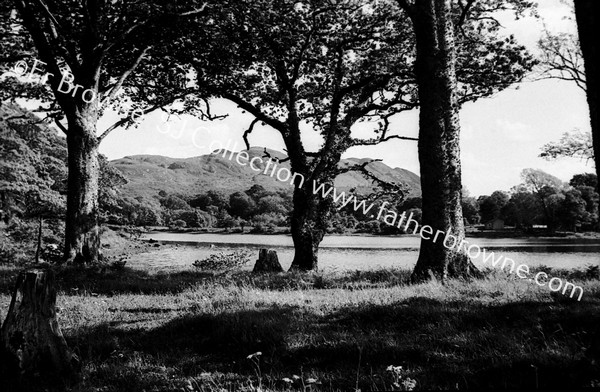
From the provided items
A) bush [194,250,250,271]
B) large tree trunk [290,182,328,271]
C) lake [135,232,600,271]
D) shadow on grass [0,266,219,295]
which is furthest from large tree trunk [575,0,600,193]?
bush [194,250,250,271]

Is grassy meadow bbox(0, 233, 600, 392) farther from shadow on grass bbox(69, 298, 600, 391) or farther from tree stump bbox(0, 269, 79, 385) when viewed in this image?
tree stump bbox(0, 269, 79, 385)

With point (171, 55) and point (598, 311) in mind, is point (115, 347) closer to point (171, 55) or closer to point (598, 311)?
point (598, 311)

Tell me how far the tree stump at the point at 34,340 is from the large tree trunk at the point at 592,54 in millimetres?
6124

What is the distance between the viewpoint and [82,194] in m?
15.9

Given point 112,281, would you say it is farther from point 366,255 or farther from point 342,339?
point 366,255

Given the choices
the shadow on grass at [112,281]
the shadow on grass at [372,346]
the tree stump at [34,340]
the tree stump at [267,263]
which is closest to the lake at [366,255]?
the tree stump at [267,263]

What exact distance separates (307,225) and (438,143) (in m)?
8.97

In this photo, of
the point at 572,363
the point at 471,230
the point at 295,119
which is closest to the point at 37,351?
the point at 572,363

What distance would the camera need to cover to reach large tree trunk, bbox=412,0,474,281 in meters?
11.0

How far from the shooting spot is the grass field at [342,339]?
4711mm

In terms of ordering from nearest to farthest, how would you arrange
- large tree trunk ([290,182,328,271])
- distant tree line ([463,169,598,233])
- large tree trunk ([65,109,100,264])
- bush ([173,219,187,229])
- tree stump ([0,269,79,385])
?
tree stump ([0,269,79,385]) < large tree trunk ([65,109,100,264]) < large tree trunk ([290,182,328,271]) < distant tree line ([463,169,598,233]) < bush ([173,219,187,229])

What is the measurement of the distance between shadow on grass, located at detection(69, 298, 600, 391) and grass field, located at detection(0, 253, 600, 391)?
0.02m

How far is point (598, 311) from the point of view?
21.3 ft

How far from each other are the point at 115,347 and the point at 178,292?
4707mm
